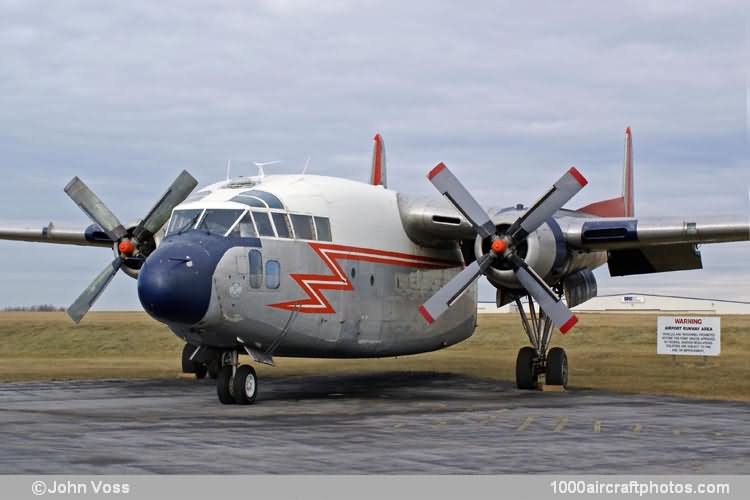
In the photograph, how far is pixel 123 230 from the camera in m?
26.1

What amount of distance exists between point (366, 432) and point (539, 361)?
10.9 metres

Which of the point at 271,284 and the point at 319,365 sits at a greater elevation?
the point at 271,284

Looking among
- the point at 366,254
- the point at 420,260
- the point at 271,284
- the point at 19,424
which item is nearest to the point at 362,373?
the point at 420,260

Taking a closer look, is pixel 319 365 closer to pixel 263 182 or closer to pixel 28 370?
pixel 28 370

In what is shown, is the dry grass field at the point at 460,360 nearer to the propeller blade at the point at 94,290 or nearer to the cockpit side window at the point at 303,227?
the propeller blade at the point at 94,290

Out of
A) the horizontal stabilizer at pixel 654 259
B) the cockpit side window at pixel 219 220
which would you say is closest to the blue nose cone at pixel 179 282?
the cockpit side window at pixel 219 220

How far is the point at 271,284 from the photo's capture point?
19.9 metres

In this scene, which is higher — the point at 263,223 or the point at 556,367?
the point at 263,223

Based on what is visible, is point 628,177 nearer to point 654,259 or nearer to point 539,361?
point 654,259

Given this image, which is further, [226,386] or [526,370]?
[526,370]

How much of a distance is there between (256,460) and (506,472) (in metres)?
2.99

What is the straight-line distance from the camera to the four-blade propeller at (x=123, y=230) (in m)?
25.7

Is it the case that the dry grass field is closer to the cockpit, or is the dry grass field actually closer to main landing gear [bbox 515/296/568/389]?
main landing gear [bbox 515/296/568/389]

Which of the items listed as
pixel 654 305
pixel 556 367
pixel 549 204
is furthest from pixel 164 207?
pixel 654 305
